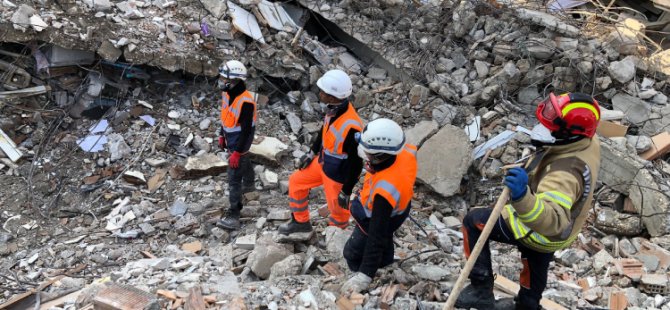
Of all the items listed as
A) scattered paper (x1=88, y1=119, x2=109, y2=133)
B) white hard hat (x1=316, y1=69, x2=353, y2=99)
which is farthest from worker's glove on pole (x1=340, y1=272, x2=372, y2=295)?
scattered paper (x1=88, y1=119, x2=109, y2=133)

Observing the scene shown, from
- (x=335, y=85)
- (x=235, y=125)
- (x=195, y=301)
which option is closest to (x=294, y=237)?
(x=235, y=125)

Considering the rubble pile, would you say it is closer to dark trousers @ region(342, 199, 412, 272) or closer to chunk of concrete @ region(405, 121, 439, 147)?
chunk of concrete @ region(405, 121, 439, 147)

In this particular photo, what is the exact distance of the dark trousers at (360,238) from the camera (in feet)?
12.9

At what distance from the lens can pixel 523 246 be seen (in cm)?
335

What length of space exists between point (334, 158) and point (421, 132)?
8.33 ft

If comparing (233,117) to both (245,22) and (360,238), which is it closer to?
(360,238)

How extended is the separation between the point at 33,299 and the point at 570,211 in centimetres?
379

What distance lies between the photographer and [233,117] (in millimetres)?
5312

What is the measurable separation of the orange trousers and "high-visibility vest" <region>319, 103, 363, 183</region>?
86mm

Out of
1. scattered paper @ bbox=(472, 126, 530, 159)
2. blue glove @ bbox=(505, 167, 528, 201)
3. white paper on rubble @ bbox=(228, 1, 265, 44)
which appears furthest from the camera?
white paper on rubble @ bbox=(228, 1, 265, 44)

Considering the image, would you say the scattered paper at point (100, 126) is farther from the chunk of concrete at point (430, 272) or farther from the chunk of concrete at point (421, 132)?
the chunk of concrete at point (430, 272)

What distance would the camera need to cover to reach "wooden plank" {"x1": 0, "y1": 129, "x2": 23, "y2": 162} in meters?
6.54

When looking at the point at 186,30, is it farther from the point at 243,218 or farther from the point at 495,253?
the point at 495,253

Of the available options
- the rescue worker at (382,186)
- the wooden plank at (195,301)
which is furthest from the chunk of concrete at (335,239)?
the wooden plank at (195,301)
